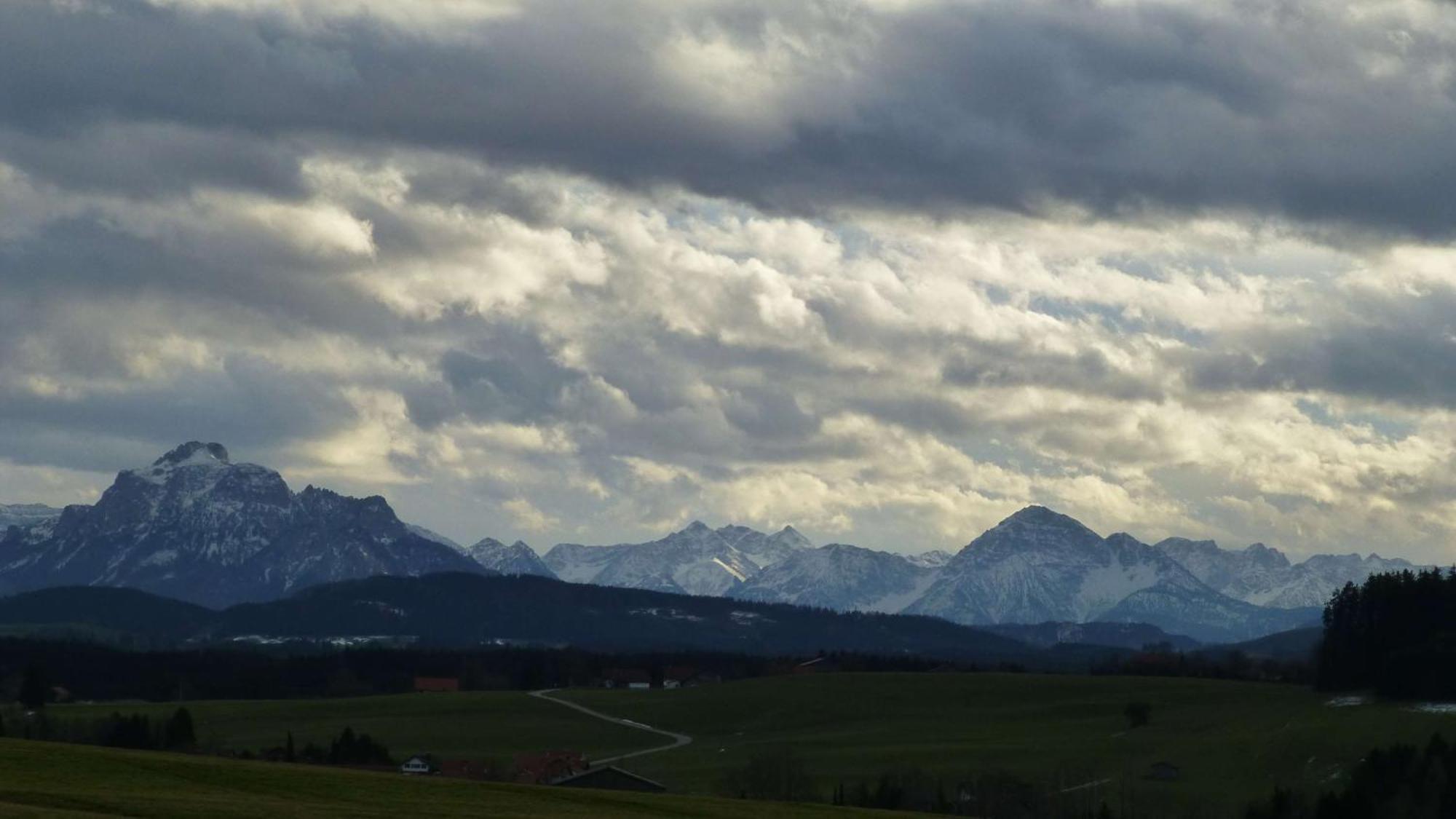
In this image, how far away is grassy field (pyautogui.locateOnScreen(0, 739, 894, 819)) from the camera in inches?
2840

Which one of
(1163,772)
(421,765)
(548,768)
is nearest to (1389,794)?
(1163,772)

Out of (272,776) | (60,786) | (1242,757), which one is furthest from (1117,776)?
(60,786)

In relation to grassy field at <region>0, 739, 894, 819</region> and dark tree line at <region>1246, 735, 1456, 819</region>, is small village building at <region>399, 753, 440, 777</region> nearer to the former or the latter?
dark tree line at <region>1246, 735, 1456, 819</region>

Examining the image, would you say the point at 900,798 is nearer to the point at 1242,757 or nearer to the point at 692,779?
the point at 692,779

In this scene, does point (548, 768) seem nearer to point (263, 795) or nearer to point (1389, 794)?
point (1389, 794)

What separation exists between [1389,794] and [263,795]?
100792mm

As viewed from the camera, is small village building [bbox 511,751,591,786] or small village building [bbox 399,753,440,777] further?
small village building [bbox 399,753,440,777]

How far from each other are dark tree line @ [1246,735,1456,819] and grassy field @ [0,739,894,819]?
2195 inches

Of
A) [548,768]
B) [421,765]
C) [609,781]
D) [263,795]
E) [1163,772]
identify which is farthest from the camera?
[421,765]

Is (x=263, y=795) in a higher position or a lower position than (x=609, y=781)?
higher

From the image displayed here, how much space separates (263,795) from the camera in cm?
8100

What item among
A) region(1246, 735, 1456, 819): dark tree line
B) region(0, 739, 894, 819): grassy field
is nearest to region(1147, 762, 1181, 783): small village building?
region(1246, 735, 1456, 819): dark tree line

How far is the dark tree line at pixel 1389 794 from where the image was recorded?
141875 millimetres

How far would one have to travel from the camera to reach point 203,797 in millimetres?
76562
